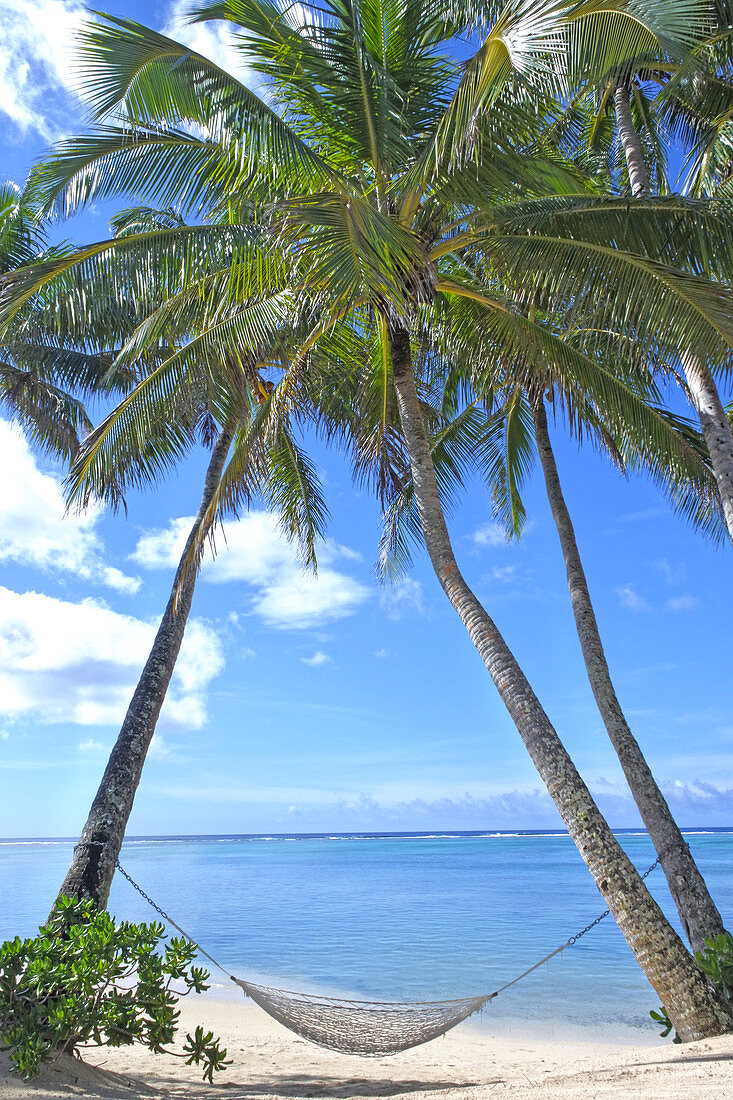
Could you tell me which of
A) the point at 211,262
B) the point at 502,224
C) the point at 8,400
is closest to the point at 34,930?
the point at 8,400

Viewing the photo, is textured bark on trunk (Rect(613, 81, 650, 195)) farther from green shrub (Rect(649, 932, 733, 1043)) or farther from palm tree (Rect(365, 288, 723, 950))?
A: green shrub (Rect(649, 932, 733, 1043))

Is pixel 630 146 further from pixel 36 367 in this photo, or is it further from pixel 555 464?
pixel 36 367

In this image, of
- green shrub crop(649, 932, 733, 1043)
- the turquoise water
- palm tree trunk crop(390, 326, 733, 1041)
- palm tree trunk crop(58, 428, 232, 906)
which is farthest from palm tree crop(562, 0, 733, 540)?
the turquoise water

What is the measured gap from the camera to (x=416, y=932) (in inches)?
523

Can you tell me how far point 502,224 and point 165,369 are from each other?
2599 mm

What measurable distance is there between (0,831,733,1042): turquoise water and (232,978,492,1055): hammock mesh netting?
3720 millimetres

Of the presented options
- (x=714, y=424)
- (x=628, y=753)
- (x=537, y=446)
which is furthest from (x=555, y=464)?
(x=628, y=753)

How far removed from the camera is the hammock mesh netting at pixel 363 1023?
4145 mm

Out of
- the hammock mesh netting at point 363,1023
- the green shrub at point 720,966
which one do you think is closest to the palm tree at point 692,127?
the green shrub at point 720,966

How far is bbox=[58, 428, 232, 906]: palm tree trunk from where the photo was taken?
16.0 feet

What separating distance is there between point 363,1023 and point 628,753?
2.59 metres

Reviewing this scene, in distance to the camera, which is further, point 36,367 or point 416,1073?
point 36,367

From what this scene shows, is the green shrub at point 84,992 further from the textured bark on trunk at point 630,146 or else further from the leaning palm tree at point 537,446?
the textured bark on trunk at point 630,146

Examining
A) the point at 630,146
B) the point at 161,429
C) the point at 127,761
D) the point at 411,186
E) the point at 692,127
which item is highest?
the point at 692,127
